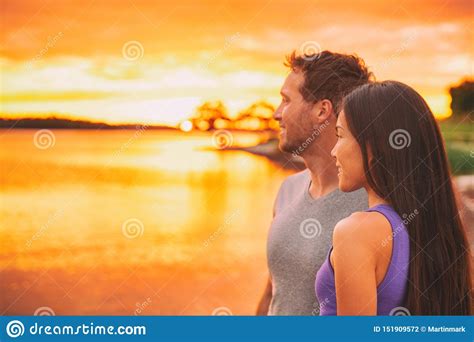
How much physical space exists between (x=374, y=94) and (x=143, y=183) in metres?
7.48

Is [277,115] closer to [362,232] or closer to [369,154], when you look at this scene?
[369,154]

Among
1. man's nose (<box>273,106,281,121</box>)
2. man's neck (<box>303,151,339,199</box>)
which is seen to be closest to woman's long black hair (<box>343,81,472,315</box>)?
man's neck (<box>303,151,339,199</box>)

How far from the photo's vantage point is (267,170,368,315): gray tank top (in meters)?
2.64

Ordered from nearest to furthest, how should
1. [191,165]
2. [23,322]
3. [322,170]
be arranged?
1. [322,170]
2. [23,322]
3. [191,165]

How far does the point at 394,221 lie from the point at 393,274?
13 centimetres

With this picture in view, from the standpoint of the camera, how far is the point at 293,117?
2945 mm

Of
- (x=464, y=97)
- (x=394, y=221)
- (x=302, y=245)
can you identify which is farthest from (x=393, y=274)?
(x=464, y=97)

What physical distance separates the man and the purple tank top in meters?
0.70

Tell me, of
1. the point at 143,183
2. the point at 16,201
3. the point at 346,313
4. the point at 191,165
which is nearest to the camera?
the point at 346,313

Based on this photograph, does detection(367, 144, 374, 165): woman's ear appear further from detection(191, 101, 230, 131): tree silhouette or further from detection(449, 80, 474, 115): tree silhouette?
detection(449, 80, 474, 115): tree silhouette

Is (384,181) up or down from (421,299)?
up

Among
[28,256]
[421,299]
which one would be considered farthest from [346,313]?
[28,256]

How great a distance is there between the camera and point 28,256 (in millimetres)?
7484

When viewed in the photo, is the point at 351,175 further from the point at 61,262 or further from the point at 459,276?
the point at 61,262
